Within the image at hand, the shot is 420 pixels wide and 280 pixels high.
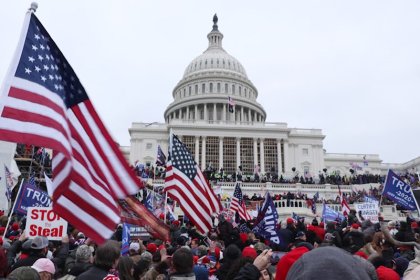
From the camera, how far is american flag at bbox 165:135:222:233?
33.3 feet

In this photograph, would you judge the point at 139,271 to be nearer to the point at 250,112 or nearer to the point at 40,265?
the point at 40,265

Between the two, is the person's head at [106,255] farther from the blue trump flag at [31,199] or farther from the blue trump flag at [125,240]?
the blue trump flag at [31,199]

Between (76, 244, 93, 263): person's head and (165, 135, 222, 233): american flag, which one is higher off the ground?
(165, 135, 222, 233): american flag

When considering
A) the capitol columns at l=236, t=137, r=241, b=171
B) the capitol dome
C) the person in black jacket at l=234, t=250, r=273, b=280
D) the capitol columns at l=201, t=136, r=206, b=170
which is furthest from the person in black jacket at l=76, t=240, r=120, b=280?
the capitol dome

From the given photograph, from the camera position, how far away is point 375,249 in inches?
232

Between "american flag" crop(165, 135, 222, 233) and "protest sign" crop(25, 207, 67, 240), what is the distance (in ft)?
10.3

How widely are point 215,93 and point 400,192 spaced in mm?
74228

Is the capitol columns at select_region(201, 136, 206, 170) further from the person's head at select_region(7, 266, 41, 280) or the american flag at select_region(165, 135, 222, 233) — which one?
the person's head at select_region(7, 266, 41, 280)

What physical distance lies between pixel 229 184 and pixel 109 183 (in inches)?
1713

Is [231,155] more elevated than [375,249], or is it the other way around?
[231,155]

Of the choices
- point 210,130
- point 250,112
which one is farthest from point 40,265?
point 250,112

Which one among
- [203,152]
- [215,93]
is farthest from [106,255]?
[215,93]

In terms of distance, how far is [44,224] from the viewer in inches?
293

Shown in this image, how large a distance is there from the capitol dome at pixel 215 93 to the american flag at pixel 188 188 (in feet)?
223
